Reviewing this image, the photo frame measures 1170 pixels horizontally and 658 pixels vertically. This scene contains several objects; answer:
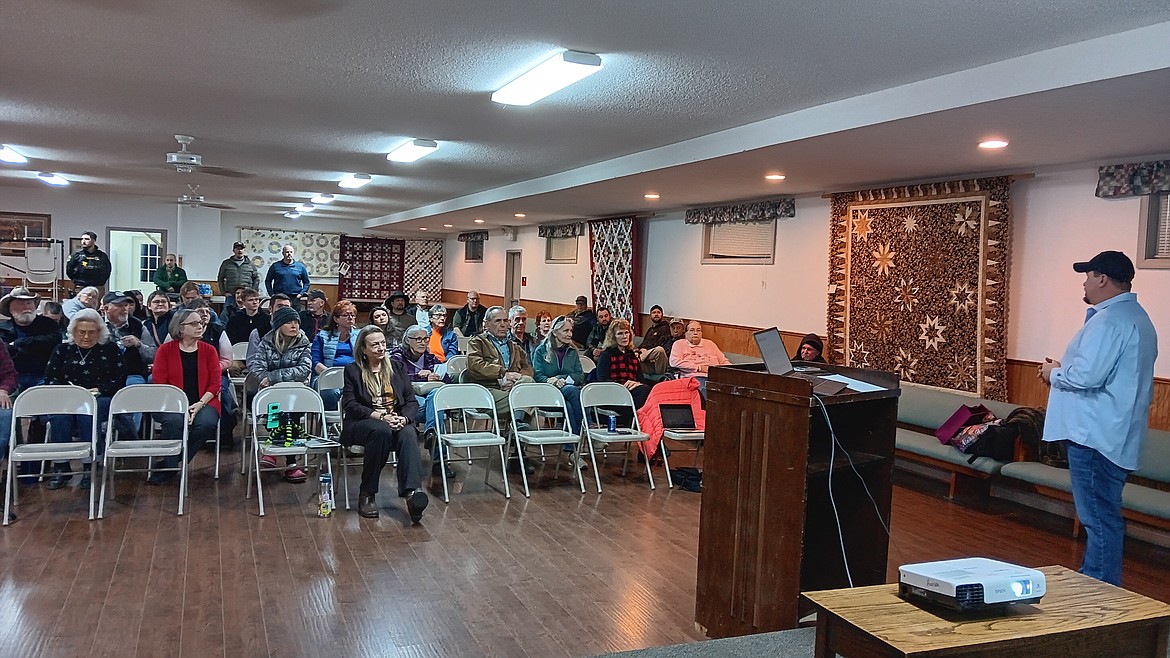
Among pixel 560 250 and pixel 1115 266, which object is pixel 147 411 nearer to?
pixel 1115 266

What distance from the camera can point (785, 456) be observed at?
292 centimetres

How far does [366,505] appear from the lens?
520 centimetres

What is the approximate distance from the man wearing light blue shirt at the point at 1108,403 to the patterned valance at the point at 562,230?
371 inches

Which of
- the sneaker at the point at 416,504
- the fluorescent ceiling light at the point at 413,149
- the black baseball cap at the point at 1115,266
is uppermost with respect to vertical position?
the fluorescent ceiling light at the point at 413,149

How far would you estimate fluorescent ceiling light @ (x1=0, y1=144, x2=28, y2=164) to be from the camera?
8353 millimetres

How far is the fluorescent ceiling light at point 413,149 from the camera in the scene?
273 inches

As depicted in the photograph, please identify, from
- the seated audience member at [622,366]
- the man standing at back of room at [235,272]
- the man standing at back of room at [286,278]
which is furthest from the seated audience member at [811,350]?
the man standing at back of room at [235,272]

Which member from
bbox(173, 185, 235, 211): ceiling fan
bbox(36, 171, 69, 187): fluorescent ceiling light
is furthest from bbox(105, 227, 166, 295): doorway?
bbox(36, 171, 69, 187): fluorescent ceiling light

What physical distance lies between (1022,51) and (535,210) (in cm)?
811

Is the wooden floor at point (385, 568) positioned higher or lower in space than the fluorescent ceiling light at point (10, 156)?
lower

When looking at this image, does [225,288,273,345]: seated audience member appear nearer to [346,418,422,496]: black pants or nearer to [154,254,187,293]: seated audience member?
[346,418,422,496]: black pants

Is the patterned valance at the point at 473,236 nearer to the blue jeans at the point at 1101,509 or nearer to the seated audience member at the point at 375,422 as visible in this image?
the seated audience member at the point at 375,422

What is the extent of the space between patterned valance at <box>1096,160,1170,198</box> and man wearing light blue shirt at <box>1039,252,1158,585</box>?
2.20 metres

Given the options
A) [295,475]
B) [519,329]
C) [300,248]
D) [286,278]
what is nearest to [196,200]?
[286,278]
